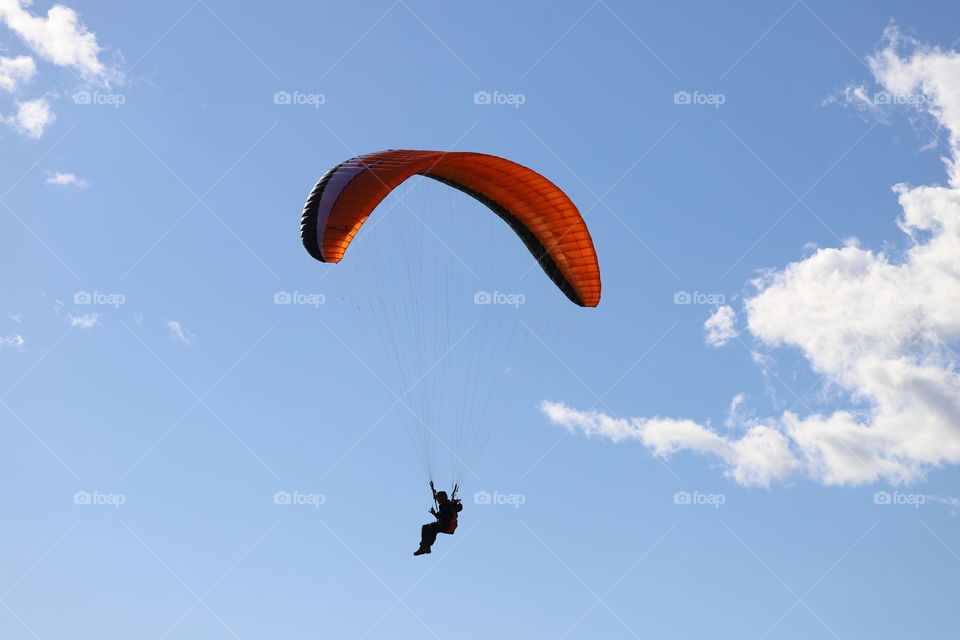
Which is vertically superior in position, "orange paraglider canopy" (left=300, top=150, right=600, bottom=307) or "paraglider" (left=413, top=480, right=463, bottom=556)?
"orange paraglider canopy" (left=300, top=150, right=600, bottom=307)

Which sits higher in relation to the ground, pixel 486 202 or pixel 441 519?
pixel 486 202

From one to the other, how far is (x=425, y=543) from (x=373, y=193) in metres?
7.92

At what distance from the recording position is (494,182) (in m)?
39.3

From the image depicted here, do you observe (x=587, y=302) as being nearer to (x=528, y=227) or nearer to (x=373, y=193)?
(x=528, y=227)

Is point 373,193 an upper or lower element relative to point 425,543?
upper

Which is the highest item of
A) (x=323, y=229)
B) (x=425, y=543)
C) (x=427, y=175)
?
(x=427, y=175)

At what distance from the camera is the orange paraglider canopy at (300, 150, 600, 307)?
116ft

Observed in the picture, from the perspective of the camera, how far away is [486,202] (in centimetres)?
4016

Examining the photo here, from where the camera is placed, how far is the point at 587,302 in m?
40.0

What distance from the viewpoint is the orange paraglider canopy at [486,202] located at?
35.5 metres

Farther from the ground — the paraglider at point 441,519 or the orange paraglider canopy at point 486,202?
the orange paraglider canopy at point 486,202

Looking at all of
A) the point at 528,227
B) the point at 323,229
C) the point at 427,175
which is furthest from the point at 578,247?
the point at 323,229

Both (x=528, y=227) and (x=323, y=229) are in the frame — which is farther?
(x=528, y=227)

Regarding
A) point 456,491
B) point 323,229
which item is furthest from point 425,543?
point 323,229
